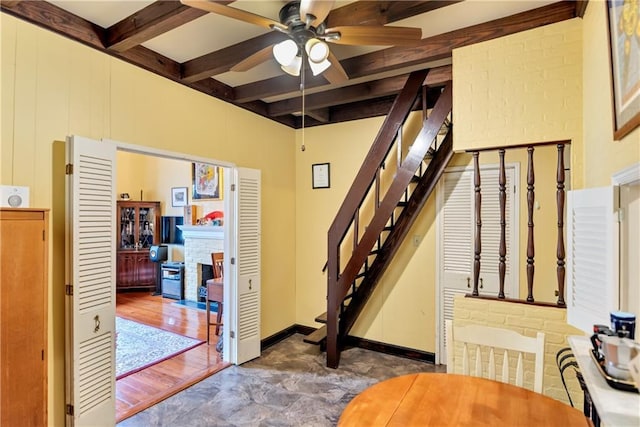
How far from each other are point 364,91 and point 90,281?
2871mm

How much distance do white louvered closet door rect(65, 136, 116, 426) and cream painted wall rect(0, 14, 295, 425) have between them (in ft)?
0.35

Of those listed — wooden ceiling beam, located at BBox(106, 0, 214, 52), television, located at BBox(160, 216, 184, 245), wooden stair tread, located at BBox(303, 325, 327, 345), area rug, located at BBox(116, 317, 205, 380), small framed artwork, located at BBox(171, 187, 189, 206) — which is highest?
wooden ceiling beam, located at BBox(106, 0, 214, 52)

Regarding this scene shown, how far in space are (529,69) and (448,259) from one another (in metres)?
1.96

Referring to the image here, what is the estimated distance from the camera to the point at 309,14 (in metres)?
1.53

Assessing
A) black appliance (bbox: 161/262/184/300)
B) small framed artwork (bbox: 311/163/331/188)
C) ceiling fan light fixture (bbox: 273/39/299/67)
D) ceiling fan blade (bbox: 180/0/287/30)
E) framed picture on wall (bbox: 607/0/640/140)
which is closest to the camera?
framed picture on wall (bbox: 607/0/640/140)

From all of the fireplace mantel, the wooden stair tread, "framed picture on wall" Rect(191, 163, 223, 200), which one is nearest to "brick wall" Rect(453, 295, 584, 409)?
the wooden stair tread

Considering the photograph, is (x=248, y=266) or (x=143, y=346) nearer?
(x=248, y=266)

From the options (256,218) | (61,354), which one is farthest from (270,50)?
(61,354)

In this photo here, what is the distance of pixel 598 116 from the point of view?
174cm

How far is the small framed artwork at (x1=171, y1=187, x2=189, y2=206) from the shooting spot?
6.53m

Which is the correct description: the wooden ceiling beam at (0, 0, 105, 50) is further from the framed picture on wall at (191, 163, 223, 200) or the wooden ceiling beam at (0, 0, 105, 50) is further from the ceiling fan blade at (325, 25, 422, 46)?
the framed picture on wall at (191, 163, 223, 200)

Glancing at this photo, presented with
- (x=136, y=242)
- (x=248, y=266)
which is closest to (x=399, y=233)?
(x=248, y=266)

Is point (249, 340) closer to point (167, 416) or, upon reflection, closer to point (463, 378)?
point (167, 416)

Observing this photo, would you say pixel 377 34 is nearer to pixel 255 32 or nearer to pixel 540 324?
pixel 255 32
